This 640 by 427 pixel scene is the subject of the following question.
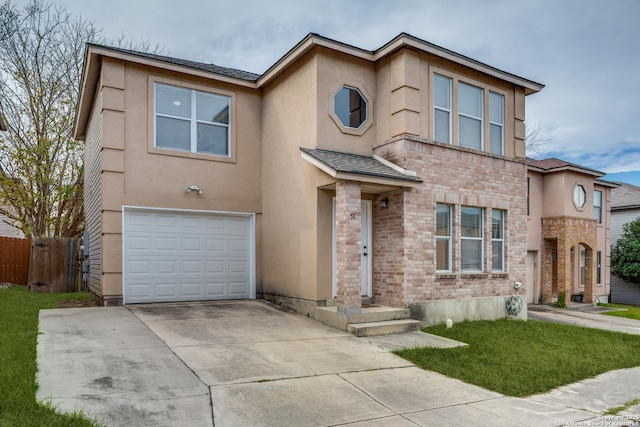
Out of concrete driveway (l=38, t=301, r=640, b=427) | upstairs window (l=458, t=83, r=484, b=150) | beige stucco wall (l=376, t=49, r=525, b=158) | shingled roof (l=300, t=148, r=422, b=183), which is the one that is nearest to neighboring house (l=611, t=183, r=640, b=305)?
upstairs window (l=458, t=83, r=484, b=150)

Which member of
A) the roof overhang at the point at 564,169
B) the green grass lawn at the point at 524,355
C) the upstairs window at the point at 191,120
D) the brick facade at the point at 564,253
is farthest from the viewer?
the roof overhang at the point at 564,169

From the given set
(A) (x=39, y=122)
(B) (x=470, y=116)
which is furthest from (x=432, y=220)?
(A) (x=39, y=122)

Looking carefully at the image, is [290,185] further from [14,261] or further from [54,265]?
[14,261]

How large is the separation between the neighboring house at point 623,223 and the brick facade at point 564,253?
5630 mm

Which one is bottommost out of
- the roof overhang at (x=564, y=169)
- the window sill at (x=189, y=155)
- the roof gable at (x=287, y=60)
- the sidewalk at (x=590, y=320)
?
the sidewalk at (x=590, y=320)

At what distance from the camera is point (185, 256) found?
11.0 meters

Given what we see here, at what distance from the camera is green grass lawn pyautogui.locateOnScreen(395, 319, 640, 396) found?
6.17 metres

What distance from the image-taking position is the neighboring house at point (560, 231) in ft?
57.7

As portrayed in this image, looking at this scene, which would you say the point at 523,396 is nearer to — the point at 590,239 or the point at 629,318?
the point at 629,318

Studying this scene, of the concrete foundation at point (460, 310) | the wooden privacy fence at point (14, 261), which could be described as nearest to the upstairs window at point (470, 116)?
the concrete foundation at point (460, 310)

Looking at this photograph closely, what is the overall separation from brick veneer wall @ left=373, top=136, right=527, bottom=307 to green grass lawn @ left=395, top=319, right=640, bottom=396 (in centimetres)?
94

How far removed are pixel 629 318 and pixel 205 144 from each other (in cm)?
1409

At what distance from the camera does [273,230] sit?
11188 millimetres

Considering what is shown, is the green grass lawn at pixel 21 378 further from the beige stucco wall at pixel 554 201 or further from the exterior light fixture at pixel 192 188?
the beige stucco wall at pixel 554 201
